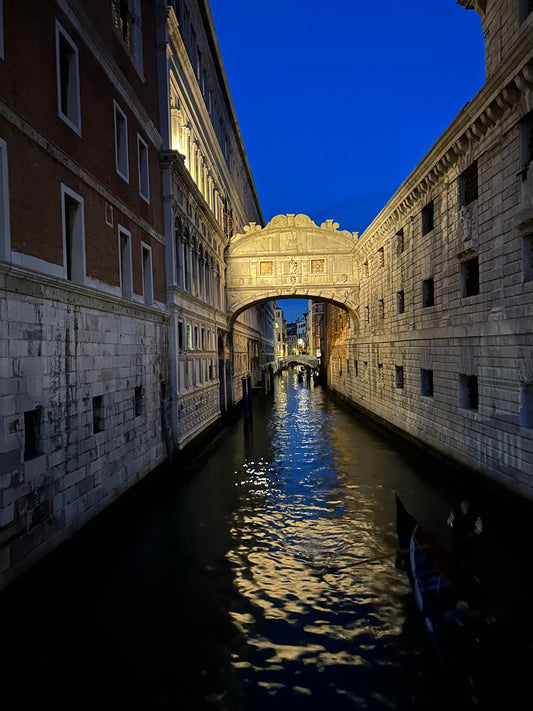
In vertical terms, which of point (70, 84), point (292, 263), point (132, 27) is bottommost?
point (292, 263)

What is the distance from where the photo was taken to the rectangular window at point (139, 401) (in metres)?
11.2

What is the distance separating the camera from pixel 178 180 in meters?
14.9

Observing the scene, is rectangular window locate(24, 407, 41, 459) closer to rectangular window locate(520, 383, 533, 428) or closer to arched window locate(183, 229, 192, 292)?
rectangular window locate(520, 383, 533, 428)

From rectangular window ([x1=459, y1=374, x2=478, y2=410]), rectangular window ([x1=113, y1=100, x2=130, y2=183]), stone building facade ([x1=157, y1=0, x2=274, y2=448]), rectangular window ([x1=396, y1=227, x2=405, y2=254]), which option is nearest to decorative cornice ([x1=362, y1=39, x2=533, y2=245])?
rectangular window ([x1=396, y1=227, x2=405, y2=254])

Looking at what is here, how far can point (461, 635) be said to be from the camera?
4.67m

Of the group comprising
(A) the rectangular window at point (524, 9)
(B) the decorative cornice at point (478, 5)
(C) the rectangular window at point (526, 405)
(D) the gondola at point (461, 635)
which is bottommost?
(D) the gondola at point (461, 635)

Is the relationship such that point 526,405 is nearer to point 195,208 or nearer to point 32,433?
point 32,433

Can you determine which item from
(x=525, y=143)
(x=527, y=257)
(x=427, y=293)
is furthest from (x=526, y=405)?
(x=427, y=293)

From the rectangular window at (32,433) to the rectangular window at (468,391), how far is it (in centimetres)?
946

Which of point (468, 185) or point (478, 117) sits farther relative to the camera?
point (468, 185)

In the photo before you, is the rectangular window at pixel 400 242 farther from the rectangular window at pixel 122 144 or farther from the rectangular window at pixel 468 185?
the rectangular window at pixel 122 144

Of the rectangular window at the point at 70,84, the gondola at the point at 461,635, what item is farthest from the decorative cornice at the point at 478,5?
the gondola at the point at 461,635

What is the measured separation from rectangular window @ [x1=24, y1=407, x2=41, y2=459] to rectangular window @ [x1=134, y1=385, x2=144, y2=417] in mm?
4379

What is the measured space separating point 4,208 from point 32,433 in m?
3.10
